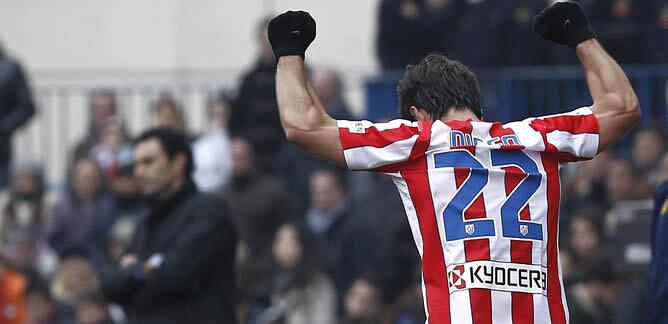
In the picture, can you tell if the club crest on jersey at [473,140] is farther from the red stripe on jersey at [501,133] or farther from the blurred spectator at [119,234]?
the blurred spectator at [119,234]

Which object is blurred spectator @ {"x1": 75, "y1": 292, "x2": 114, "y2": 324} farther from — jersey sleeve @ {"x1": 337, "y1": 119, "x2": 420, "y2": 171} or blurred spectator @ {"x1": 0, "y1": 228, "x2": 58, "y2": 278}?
jersey sleeve @ {"x1": 337, "y1": 119, "x2": 420, "y2": 171}

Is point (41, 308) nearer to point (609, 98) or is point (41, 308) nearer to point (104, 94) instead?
point (104, 94)

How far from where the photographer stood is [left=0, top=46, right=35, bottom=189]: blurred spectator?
13.4m

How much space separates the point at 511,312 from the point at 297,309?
667cm

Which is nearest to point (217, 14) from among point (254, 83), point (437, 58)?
point (254, 83)

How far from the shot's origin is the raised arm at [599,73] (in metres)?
5.65

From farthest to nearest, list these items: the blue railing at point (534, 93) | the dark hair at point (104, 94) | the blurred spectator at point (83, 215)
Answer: the dark hair at point (104, 94) < the blurred spectator at point (83, 215) < the blue railing at point (534, 93)

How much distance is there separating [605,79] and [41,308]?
7757mm

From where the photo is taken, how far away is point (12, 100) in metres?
13.6

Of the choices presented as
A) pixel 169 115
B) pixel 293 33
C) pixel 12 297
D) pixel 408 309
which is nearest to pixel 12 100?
pixel 169 115

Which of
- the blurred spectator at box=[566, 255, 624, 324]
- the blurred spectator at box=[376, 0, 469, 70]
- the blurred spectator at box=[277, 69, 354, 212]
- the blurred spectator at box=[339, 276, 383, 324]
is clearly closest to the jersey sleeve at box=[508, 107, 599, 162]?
the blurred spectator at box=[566, 255, 624, 324]

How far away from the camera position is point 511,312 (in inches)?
211

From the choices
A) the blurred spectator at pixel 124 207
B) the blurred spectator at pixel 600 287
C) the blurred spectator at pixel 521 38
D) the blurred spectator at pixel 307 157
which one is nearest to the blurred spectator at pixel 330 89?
the blurred spectator at pixel 307 157

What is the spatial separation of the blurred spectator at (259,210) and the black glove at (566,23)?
6627mm
